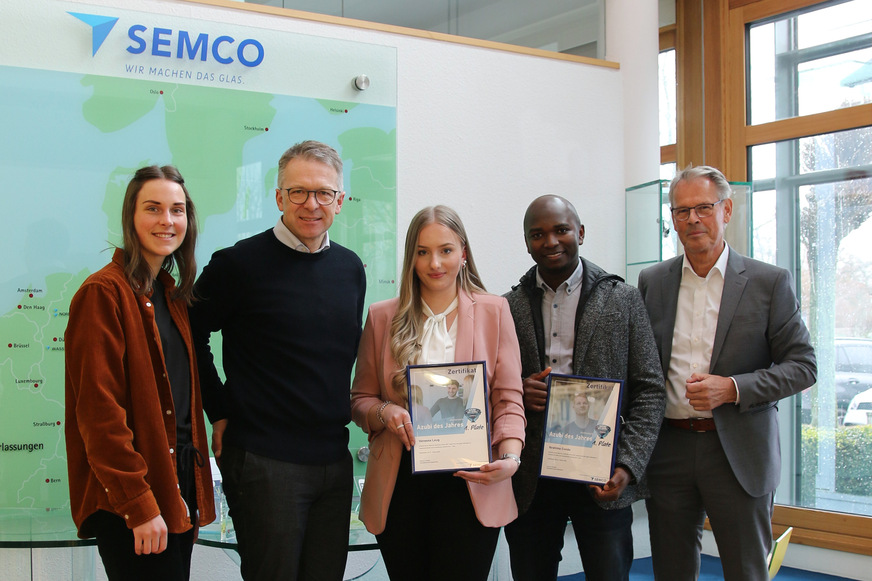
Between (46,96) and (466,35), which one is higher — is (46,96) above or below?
below

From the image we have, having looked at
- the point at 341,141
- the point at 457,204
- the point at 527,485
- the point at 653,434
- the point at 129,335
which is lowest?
the point at 527,485

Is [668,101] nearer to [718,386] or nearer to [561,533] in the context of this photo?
[718,386]

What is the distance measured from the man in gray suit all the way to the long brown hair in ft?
5.50

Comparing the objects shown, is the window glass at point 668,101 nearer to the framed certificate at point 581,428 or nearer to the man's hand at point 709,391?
the man's hand at point 709,391

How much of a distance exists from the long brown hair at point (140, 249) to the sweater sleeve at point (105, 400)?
0.12 meters

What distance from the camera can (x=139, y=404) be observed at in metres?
1.88

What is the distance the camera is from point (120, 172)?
11.2 ft

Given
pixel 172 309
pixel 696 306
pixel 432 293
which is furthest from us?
pixel 696 306

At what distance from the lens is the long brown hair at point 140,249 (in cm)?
198

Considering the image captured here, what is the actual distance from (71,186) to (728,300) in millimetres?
2840

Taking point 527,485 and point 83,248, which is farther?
point 83,248

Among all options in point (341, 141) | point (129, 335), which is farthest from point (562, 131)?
point (129, 335)

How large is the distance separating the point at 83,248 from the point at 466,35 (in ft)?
7.84

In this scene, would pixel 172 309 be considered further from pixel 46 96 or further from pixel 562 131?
pixel 562 131
